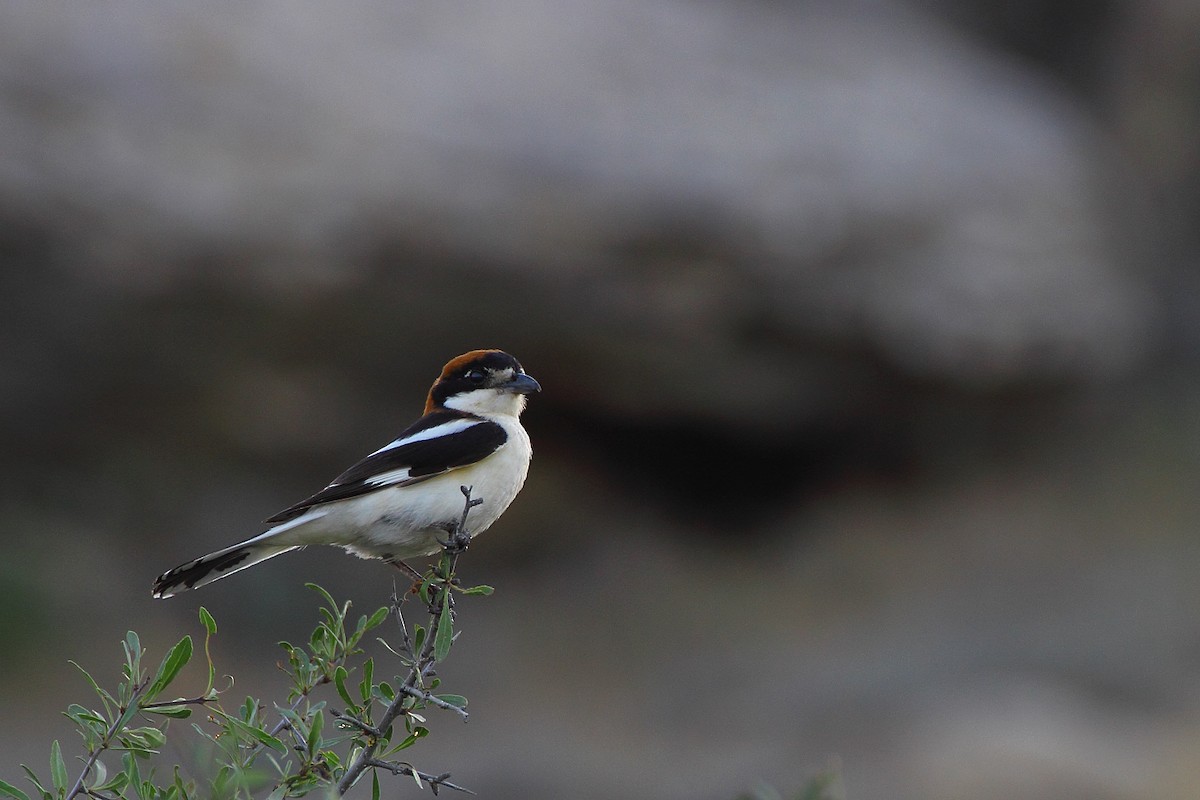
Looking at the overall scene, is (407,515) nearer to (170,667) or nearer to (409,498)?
(409,498)

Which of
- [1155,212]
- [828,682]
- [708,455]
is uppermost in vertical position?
[1155,212]

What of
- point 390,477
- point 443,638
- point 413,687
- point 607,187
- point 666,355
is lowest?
point 413,687

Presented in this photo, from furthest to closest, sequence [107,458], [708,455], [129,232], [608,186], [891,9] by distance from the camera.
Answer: [891,9]
[708,455]
[107,458]
[608,186]
[129,232]

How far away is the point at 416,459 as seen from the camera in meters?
4.07

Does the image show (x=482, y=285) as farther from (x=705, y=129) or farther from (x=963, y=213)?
(x=963, y=213)

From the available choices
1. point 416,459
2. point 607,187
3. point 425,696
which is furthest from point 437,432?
point 607,187

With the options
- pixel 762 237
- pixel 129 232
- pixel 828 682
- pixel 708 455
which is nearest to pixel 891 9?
pixel 762 237

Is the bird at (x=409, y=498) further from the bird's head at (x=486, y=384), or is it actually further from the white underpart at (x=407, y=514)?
the bird's head at (x=486, y=384)

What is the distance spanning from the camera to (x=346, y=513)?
3.94m

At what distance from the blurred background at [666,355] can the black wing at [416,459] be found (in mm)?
6445

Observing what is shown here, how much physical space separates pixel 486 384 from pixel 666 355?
6.95 metres

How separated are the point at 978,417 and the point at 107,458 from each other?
8.47m

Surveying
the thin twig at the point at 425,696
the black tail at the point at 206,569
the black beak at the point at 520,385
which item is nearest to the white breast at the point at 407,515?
the black tail at the point at 206,569

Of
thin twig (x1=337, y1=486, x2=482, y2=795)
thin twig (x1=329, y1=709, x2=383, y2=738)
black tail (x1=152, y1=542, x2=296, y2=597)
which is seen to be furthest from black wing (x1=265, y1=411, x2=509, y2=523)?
thin twig (x1=329, y1=709, x2=383, y2=738)
